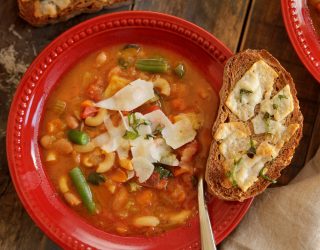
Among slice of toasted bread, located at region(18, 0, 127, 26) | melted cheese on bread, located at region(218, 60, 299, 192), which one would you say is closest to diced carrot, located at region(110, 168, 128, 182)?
melted cheese on bread, located at region(218, 60, 299, 192)

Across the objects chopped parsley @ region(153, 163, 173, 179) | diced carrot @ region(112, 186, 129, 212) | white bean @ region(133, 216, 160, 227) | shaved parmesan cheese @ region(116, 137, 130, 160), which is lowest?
white bean @ region(133, 216, 160, 227)

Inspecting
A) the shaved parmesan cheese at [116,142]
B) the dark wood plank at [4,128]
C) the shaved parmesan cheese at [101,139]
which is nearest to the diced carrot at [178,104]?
the shaved parmesan cheese at [116,142]

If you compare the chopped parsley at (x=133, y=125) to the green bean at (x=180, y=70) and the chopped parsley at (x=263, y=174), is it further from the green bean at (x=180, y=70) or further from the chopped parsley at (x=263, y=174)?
the chopped parsley at (x=263, y=174)

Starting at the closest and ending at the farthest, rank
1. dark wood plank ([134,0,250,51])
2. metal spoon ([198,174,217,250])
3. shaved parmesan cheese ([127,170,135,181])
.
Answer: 1. metal spoon ([198,174,217,250])
2. shaved parmesan cheese ([127,170,135,181])
3. dark wood plank ([134,0,250,51])

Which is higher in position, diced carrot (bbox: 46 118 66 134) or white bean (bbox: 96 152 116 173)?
diced carrot (bbox: 46 118 66 134)

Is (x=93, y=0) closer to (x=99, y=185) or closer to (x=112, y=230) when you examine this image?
(x=99, y=185)

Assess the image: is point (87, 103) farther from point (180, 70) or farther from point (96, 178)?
point (180, 70)

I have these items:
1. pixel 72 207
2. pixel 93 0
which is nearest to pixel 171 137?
pixel 72 207

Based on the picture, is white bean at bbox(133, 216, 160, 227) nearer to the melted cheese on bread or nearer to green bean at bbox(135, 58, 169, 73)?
the melted cheese on bread
